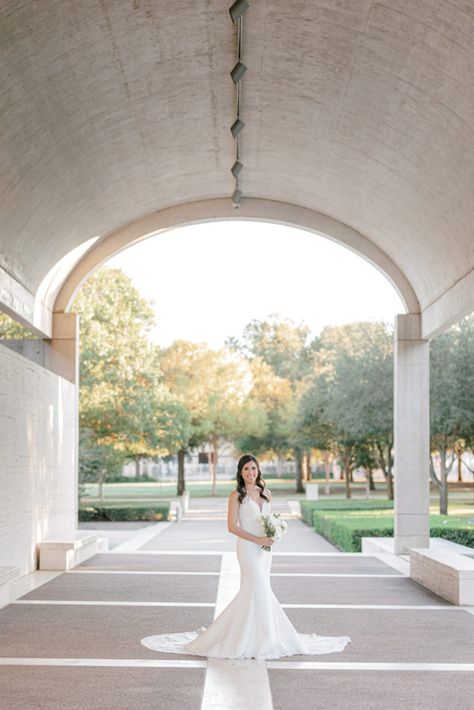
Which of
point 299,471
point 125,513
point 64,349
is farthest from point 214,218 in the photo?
point 299,471

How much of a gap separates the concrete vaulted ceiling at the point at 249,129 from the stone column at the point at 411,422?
2.38 ft

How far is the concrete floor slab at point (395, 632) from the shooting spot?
9.85 meters

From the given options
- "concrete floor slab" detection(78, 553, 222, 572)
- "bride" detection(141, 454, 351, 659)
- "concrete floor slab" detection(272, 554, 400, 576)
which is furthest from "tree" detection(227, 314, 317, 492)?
"bride" detection(141, 454, 351, 659)

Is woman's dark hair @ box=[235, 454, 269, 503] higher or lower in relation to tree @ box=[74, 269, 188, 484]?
lower

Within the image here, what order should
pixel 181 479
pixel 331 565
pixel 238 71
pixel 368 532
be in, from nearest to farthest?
pixel 238 71
pixel 331 565
pixel 368 532
pixel 181 479

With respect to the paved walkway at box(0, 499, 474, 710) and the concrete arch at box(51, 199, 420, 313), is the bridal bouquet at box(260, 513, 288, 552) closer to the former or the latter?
the paved walkway at box(0, 499, 474, 710)

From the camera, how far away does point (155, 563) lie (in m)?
18.4

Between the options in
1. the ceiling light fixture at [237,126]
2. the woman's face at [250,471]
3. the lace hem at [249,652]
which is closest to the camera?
the lace hem at [249,652]

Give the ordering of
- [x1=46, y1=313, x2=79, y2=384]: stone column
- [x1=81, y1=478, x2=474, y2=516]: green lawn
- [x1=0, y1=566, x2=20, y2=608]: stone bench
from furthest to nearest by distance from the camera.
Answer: [x1=81, y1=478, x2=474, y2=516]: green lawn → [x1=46, y1=313, x2=79, y2=384]: stone column → [x1=0, y1=566, x2=20, y2=608]: stone bench

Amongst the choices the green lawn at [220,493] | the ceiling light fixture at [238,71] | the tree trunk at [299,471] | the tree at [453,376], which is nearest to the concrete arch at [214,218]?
the ceiling light fixture at [238,71]

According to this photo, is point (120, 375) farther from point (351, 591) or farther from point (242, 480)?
point (242, 480)

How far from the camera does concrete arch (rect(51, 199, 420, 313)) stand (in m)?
20.6

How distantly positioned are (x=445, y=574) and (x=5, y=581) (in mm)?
6000

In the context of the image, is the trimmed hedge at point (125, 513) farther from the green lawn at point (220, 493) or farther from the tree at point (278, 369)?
the tree at point (278, 369)
